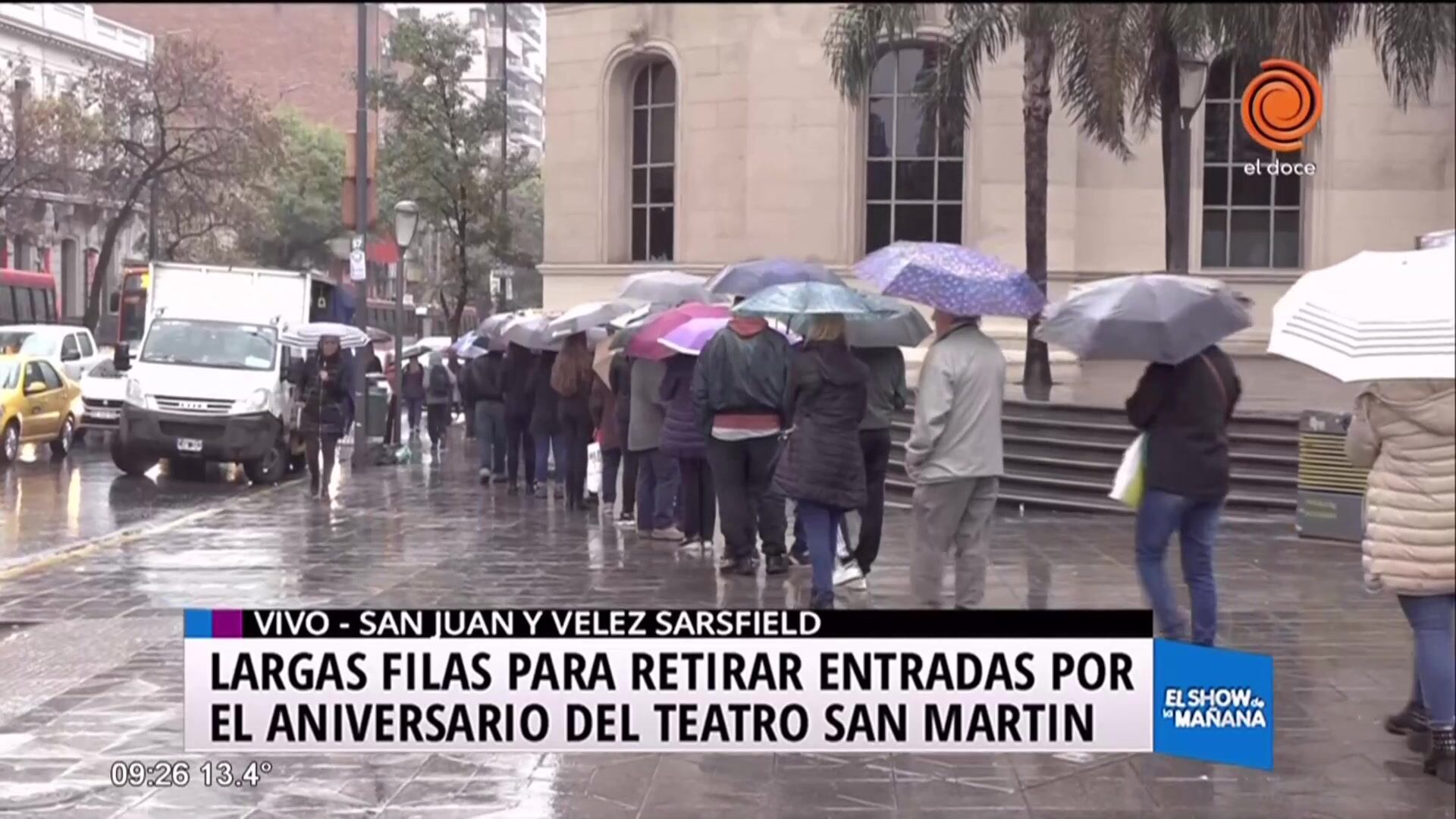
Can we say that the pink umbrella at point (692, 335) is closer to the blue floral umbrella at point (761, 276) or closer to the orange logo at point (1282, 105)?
the blue floral umbrella at point (761, 276)

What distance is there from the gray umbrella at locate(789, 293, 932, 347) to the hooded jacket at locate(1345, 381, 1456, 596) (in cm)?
395

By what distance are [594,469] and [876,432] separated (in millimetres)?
5189

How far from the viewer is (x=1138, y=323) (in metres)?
6.45

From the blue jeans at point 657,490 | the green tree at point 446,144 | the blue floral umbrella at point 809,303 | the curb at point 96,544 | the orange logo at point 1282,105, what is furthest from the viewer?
the blue jeans at point 657,490

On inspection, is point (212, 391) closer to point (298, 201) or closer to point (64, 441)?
point (64, 441)

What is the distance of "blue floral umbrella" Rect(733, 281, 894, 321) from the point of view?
835cm

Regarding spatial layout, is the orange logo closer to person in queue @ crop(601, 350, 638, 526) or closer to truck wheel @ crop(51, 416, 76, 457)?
person in queue @ crop(601, 350, 638, 526)

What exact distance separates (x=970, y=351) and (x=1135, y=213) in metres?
13.0

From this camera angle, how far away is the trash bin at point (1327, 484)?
1155 cm

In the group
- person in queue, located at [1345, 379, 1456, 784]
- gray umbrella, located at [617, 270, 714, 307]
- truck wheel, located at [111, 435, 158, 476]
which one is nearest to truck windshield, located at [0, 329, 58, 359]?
truck wheel, located at [111, 435, 158, 476]

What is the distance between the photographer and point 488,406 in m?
17.0

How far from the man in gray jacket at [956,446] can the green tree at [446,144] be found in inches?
91.3

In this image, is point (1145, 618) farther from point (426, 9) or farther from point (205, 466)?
point (205, 466)

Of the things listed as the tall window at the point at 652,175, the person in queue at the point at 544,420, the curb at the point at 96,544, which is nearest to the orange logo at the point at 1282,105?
the curb at the point at 96,544
